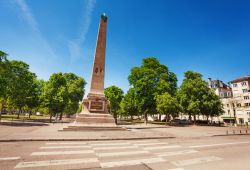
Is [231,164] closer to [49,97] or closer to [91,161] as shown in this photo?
[91,161]

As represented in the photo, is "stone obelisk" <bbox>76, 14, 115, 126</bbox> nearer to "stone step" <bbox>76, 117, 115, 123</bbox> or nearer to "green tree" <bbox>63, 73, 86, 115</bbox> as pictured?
"stone step" <bbox>76, 117, 115, 123</bbox>

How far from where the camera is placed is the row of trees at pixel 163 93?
127ft

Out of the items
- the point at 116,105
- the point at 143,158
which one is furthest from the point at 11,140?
the point at 116,105

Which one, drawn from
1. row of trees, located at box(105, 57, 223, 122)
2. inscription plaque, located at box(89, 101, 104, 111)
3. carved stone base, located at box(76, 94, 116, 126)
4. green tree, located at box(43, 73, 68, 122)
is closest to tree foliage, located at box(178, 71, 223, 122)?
row of trees, located at box(105, 57, 223, 122)

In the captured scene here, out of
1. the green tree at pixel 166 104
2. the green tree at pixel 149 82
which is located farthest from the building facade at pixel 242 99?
the green tree at pixel 166 104

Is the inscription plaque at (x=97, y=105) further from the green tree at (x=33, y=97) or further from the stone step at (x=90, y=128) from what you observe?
the green tree at (x=33, y=97)

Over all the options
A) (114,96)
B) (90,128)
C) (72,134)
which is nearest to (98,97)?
(90,128)

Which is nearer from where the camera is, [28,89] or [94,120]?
[94,120]

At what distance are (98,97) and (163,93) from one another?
21.0 metres

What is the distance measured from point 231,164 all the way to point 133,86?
36923 millimetres

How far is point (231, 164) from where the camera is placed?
6977 mm

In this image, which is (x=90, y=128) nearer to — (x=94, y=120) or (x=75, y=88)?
(x=94, y=120)

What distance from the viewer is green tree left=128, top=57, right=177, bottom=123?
39.2m

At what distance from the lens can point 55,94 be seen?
37.2 m
